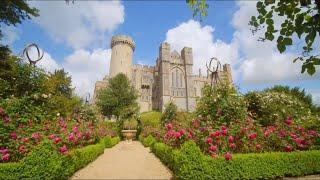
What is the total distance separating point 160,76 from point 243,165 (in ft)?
200

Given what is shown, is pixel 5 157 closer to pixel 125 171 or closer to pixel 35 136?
pixel 35 136

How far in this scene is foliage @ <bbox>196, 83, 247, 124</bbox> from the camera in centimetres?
948

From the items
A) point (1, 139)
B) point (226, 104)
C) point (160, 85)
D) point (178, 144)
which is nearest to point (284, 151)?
point (226, 104)

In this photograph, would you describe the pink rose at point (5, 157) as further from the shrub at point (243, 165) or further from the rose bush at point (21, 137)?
the shrub at point (243, 165)

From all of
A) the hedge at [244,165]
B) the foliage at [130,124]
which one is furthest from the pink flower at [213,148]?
the foliage at [130,124]

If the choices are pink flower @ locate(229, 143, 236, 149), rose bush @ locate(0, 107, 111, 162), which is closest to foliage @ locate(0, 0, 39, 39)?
rose bush @ locate(0, 107, 111, 162)

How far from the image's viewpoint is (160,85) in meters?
66.4

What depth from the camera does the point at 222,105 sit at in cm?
959

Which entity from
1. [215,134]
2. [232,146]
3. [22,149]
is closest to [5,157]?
[22,149]

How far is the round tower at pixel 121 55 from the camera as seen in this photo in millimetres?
61688

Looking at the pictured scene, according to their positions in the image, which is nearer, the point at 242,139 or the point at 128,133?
the point at 242,139

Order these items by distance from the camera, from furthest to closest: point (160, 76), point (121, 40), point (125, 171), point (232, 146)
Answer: point (160, 76) < point (121, 40) < point (125, 171) < point (232, 146)

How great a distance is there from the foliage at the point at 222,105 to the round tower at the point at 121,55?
5182 cm

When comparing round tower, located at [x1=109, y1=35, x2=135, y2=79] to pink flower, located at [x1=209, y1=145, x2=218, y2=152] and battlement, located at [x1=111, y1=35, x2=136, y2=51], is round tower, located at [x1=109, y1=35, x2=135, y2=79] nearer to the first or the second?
battlement, located at [x1=111, y1=35, x2=136, y2=51]
